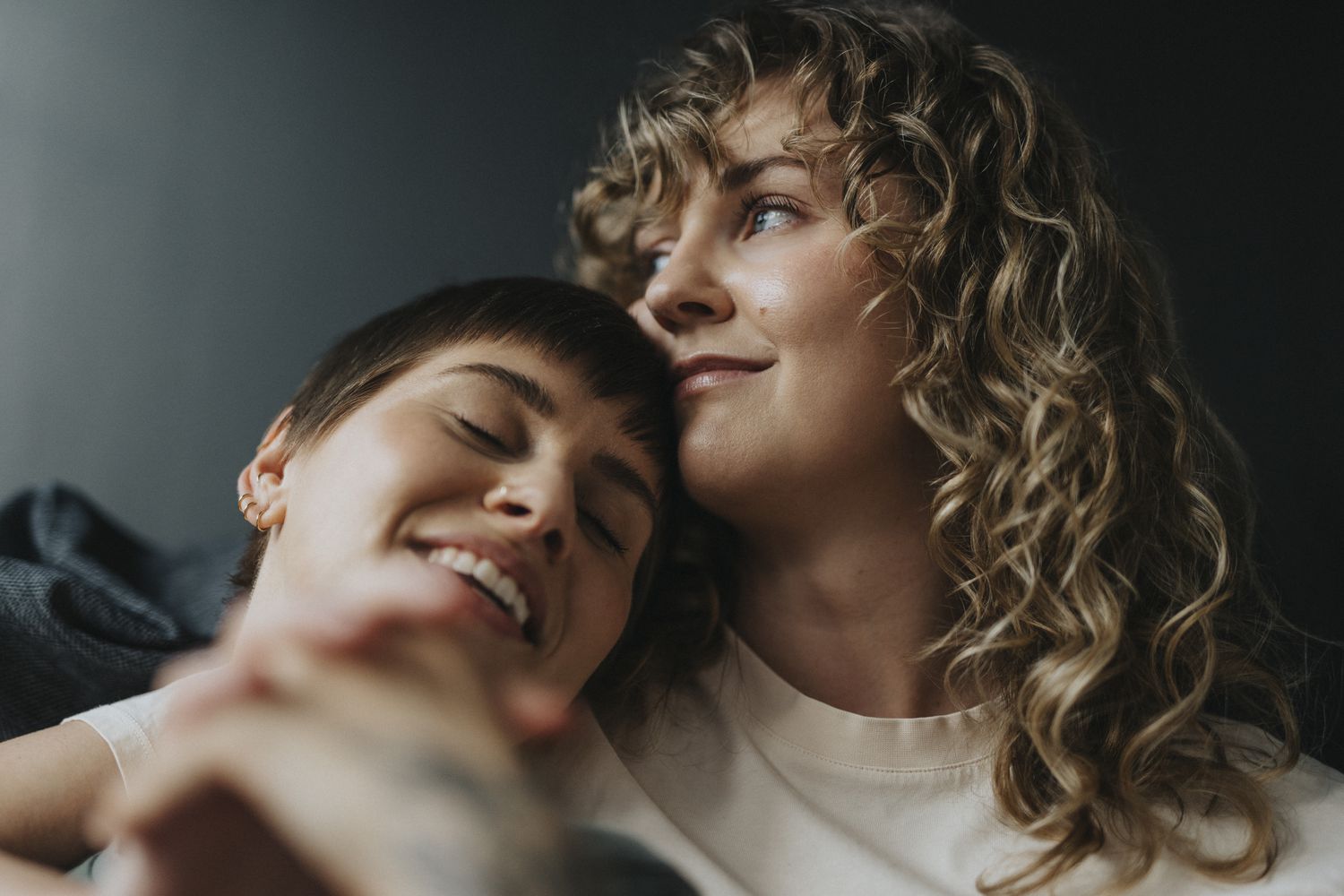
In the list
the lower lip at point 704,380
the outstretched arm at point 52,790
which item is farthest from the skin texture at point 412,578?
the lower lip at point 704,380

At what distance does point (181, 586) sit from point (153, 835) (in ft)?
3.35

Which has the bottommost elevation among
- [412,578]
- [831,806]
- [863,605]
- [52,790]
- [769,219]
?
[831,806]

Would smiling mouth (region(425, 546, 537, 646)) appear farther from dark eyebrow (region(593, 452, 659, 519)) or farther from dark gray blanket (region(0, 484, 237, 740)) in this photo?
dark gray blanket (region(0, 484, 237, 740))

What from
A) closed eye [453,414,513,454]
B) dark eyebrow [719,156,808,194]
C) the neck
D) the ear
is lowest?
the neck

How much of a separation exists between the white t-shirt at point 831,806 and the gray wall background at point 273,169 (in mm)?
909

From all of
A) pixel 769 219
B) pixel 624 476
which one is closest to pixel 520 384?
pixel 624 476

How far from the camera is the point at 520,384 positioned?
3.32ft

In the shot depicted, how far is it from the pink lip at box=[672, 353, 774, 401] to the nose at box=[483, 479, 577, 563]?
28 cm

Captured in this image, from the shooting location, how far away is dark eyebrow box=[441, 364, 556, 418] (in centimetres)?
101

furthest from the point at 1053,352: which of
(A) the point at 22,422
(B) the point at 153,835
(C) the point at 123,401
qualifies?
(A) the point at 22,422

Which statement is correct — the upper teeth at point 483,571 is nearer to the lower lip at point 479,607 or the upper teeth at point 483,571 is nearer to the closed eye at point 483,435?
the lower lip at point 479,607

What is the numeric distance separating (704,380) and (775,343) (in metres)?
0.09

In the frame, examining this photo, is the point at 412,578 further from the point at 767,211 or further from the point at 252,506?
the point at 767,211

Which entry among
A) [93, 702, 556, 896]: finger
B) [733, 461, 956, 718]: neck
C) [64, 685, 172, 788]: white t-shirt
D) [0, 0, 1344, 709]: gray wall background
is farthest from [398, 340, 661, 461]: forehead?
[0, 0, 1344, 709]: gray wall background
